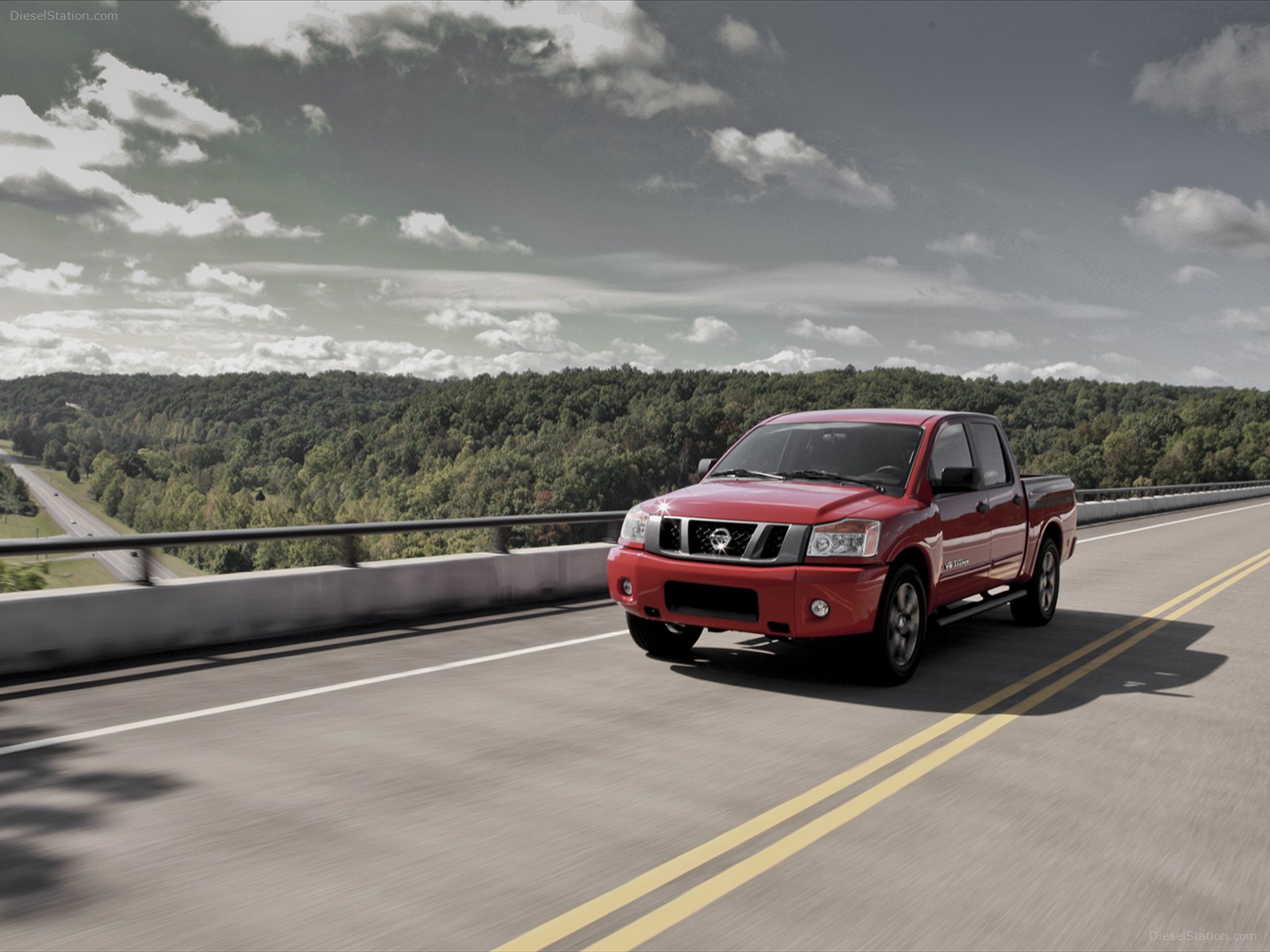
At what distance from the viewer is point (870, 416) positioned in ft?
31.3

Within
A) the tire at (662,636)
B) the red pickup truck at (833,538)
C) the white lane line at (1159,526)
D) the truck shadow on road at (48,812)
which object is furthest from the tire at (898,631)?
the white lane line at (1159,526)

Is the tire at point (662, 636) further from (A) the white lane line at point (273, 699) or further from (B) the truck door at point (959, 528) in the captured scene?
(B) the truck door at point (959, 528)

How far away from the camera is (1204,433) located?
170500 millimetres

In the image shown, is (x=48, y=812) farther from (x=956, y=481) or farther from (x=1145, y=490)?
(x=1145, y=490)

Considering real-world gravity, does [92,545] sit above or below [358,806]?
above

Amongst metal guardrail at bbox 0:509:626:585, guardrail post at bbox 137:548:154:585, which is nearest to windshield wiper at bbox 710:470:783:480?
metal guardrail at bbox 0:509:626:585

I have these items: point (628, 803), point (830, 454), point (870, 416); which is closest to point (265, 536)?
point (830, 454)

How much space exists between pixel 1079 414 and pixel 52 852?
183776mm

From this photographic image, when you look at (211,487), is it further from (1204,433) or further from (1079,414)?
(1204,433)

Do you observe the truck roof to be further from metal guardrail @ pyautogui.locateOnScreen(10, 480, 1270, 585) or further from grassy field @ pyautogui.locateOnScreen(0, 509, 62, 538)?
grassy field @ pyautogui.locateOnScreen(0, 509, 62, 538)

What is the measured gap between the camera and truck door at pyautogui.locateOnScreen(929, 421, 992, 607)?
886 cm

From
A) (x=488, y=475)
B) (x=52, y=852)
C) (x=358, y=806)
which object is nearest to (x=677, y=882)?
(x=358, y=806)

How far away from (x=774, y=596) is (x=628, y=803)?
2680 mm

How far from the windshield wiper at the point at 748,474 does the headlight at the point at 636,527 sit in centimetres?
104
